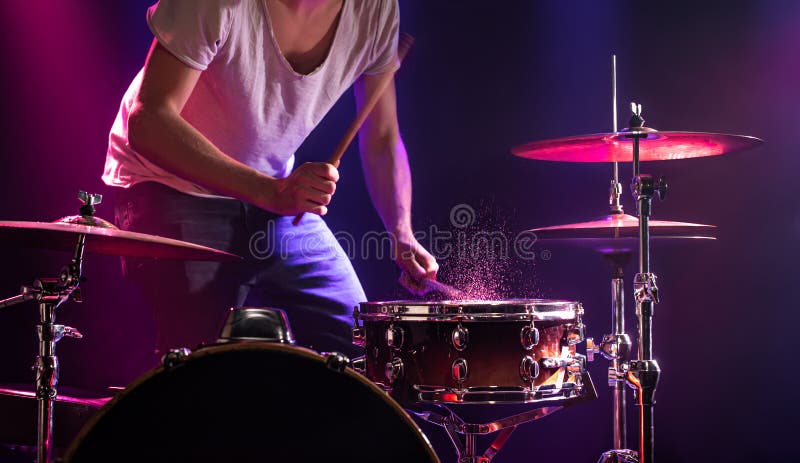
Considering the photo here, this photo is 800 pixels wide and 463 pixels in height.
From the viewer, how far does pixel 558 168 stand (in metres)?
2.77

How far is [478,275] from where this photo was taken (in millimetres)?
2748

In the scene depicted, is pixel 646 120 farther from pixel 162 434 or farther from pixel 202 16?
pixel 162 434

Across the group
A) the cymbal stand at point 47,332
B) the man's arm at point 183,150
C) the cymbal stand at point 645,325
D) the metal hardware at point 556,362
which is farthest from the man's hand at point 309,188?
the cymbal stand at point 645,325

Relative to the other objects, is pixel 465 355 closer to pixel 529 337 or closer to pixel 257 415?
pixel 529 337

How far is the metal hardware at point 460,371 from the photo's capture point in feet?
5.89

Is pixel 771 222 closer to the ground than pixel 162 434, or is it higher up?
higher up

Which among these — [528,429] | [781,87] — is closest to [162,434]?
[528,429]

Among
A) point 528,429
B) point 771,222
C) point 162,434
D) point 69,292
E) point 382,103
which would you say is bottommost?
point 528,429

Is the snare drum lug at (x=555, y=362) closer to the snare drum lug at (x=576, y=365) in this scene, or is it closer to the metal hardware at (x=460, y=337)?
the snare drum lug at (x=576, y=365)

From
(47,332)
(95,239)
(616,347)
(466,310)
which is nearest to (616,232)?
(616,347)

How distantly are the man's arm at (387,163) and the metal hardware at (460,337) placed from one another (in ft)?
1.94

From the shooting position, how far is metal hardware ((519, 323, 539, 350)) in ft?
5.99

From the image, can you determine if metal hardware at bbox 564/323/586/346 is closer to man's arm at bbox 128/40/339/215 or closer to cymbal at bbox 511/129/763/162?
cymbal at bbox 511/129/763/162

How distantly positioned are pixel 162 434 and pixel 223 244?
0.98m
